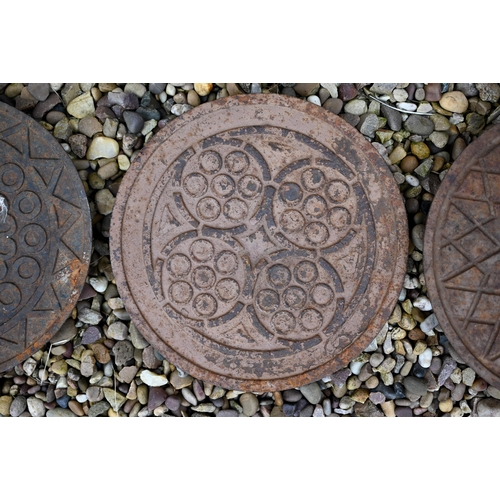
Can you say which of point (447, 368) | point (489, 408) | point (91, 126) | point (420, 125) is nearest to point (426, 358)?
point (447, 368)

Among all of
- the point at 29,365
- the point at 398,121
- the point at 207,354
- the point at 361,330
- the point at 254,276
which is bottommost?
the point at 29,365

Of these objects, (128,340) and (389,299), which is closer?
(389,299)

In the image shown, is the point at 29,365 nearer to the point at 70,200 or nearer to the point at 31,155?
the point at 70,200

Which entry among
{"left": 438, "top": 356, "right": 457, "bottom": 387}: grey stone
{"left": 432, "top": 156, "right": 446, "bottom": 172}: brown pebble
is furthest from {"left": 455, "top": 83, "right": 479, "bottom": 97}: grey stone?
{"left": 438, "top": 356, "right": 457, "bottom": 387}: grey stone

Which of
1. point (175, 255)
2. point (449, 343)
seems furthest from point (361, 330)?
point (175, 255)

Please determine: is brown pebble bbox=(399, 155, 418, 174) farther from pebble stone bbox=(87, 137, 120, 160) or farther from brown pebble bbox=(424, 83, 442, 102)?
pebble stone bbox=(87, 137, 120, 160)

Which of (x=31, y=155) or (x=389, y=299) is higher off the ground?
(x=31, y=155)

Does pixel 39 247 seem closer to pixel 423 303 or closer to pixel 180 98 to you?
pixel 180 98
